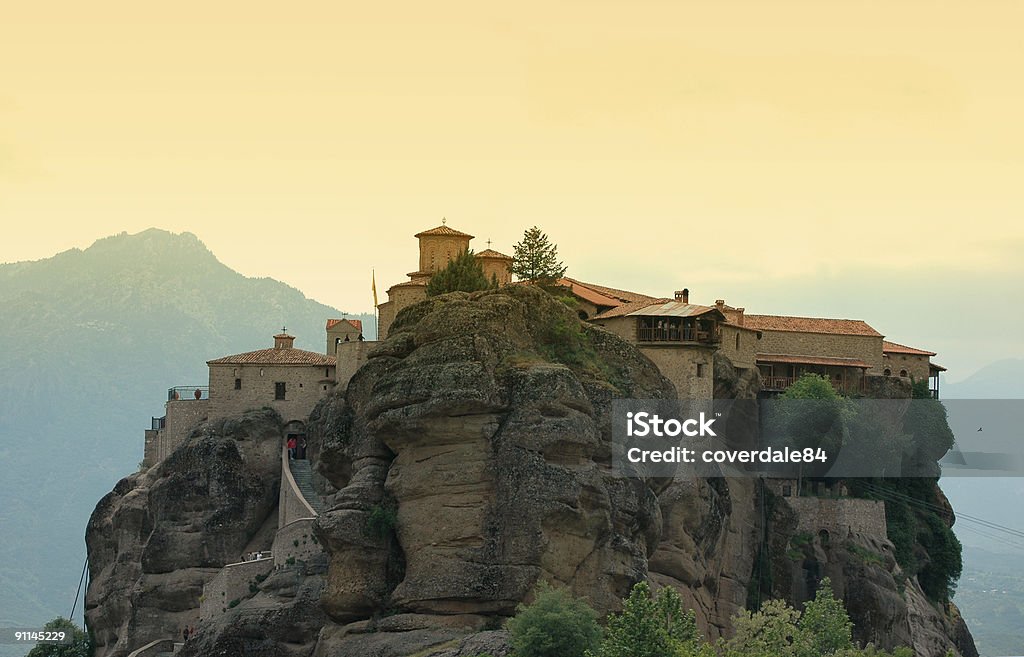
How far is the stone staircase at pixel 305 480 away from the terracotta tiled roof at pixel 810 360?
2305 centimetres

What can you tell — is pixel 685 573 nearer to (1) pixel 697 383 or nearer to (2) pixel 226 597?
(1) pixel 697 383

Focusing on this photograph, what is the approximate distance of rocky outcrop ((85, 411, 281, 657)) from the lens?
295 feet

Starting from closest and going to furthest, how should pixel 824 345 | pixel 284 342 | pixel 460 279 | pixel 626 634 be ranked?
1. pixel 626 634
2. pixel 460 279
3. pixel 824 345
4. pixel 284 342

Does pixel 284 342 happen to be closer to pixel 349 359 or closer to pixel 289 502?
pixel 349 359

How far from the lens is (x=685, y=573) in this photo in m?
80.9

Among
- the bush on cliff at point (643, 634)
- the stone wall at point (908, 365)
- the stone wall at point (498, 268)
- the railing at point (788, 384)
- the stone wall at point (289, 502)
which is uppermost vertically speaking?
the stone wall at point (498, 268)

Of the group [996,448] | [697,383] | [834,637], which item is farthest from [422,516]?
[996,448]

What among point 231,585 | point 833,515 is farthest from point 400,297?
point 833,515

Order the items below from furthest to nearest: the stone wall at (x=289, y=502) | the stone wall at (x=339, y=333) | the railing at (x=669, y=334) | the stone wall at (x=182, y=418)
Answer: the stone wall at (x=339, y=333) < the stone wall at (x=182, y=418) < the stone wall at (x=289, y=502) < the railing at (x=669, y=334)

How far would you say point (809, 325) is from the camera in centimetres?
9950

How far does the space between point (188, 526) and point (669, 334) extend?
24.8m

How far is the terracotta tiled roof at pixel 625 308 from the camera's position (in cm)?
8769

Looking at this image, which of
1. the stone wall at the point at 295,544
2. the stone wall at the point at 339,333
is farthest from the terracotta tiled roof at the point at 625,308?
the stone wall at the point at 295,544

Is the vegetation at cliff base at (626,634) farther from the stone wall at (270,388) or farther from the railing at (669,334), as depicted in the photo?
the stone wall at (270,388)
